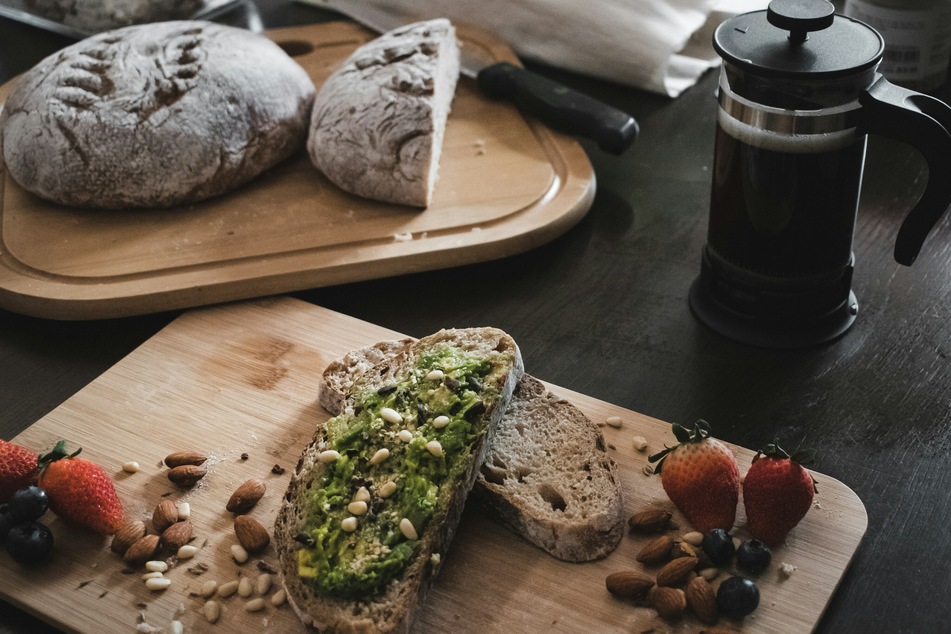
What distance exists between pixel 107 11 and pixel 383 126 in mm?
1279

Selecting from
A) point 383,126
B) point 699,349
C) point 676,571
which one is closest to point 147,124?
point 383,126

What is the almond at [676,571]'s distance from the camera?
4.53 ft

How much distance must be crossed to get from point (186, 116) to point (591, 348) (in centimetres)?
115

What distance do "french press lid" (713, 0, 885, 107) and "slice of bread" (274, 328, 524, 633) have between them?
24.8 inches

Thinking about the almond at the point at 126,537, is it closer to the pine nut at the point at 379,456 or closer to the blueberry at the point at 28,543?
the blueberry at the point at 28,543

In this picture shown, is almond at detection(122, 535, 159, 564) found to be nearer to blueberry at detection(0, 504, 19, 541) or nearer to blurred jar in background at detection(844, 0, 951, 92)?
blueberry at detection(0, 504, 19, 541)

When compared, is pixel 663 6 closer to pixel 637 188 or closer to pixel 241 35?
pixel 637 188

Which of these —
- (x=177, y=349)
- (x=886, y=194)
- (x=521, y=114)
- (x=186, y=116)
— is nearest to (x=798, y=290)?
(x=886, y=194)

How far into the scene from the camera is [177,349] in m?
1.93

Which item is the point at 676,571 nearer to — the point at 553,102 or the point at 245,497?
the point at 245,497

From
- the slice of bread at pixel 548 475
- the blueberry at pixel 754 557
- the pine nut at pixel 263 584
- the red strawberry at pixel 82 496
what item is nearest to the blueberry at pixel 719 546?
the blueberry at pixel 754 557

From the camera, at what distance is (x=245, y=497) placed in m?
1.55

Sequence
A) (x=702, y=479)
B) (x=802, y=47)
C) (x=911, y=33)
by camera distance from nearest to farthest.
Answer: (x=702, y=479), (x=802, y=47), (x=911, y=33)

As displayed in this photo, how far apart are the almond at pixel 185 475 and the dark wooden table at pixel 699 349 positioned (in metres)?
0.30
